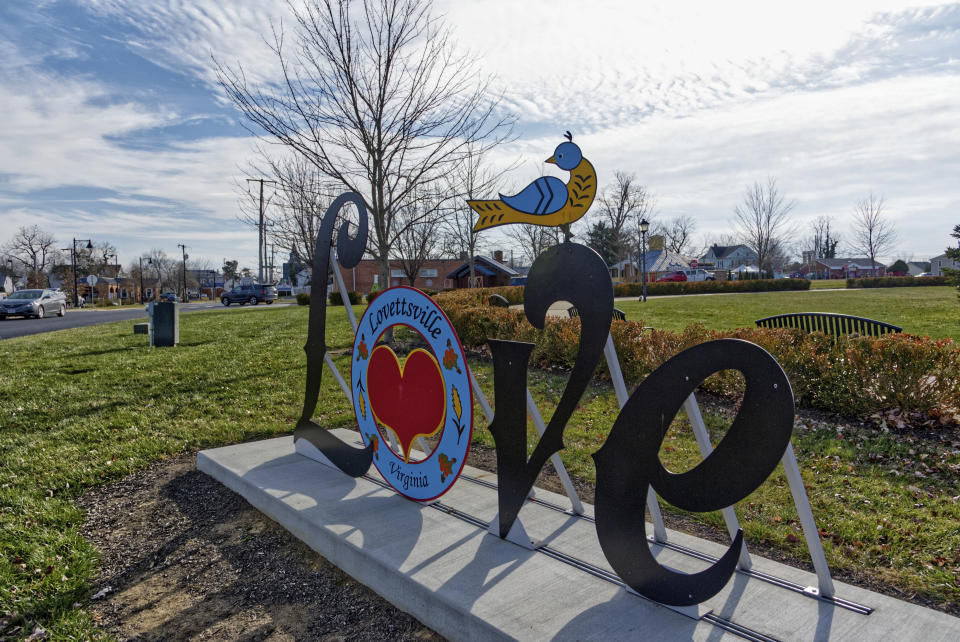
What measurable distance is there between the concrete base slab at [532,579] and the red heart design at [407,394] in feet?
1.80

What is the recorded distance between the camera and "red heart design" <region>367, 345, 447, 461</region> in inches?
149

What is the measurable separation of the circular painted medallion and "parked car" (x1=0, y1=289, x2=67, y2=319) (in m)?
28.4

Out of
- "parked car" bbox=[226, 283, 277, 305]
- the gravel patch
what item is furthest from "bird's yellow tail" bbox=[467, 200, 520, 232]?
Answer: "parked car" bbox=[226, 283, 277, 305]

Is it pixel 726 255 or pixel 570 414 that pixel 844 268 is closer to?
pixel 726 255

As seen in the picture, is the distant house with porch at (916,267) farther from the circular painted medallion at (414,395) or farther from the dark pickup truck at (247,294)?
the circular painted medallion at (414,395)

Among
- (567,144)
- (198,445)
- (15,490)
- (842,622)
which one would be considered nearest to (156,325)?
(198,445)

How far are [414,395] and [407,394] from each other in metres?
Result: 0.08

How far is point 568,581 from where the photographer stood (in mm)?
2980

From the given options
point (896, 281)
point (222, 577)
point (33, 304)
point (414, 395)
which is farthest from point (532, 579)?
point (896, 281)

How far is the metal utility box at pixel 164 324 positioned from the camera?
41.3 feet

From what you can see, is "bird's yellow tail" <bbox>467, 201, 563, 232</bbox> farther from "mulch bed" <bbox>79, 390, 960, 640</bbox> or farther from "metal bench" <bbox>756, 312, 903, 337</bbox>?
"metal bench" <bbox>756, 312, 903, 337</bbox>

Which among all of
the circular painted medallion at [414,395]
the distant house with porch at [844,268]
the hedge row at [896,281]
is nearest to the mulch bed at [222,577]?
the circular painted medallion at [414,395]

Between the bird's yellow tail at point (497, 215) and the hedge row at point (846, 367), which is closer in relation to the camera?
the bird's yellow tail at point (497, 215)

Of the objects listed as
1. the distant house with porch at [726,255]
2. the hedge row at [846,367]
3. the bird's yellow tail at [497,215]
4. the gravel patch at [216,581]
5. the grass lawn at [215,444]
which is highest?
the distant house with porch at [726,255]
